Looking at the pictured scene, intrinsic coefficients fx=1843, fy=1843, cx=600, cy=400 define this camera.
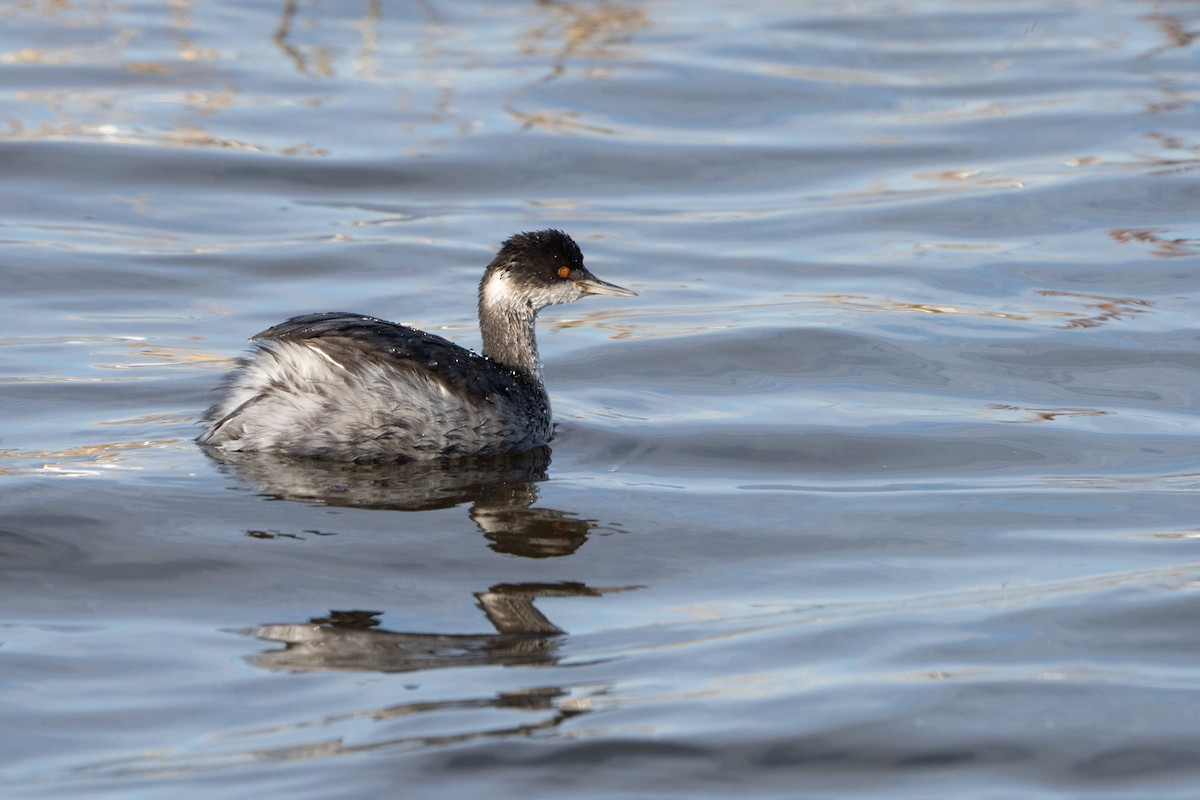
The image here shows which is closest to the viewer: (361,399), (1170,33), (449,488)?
(449,488)

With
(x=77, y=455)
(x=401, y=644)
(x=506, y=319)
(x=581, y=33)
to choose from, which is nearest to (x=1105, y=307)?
(x=506, y=319)

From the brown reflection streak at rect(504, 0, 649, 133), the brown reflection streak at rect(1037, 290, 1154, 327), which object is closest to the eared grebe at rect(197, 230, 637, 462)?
the brown reflection streak at rect(1037, 290, 1154, 327)

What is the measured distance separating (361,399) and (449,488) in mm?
476

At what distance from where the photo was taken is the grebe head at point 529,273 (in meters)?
7.71

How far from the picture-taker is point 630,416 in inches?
296

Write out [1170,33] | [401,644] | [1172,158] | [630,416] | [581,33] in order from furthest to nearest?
[581,33] → [1170,33] → [1172,158] → [630,416] → [401,644]

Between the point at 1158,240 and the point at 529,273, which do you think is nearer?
the point at 529,273

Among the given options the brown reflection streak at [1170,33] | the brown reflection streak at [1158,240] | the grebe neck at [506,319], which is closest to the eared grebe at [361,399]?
the grebe neck at [506,319]

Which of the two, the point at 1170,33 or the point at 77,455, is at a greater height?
the point at 1170,33

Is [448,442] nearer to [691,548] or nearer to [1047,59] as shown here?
[691,548]

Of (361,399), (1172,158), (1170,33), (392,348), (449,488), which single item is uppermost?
(1170,33)

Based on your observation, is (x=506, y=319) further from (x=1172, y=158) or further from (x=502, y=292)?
(x=1172, y=158)

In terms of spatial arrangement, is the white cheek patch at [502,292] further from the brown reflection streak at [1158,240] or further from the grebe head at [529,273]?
the brown reflection streak at [1158,240]

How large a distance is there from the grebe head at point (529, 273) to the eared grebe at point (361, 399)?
69 cm
